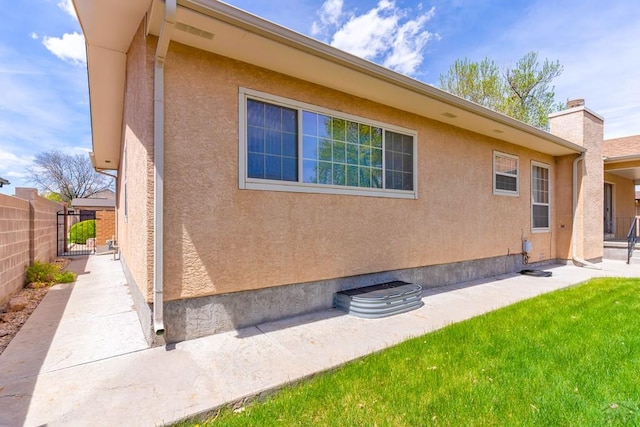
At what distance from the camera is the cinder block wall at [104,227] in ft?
51.4

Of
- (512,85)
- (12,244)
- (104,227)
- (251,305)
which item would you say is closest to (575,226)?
(251,305)

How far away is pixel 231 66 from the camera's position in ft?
14.6

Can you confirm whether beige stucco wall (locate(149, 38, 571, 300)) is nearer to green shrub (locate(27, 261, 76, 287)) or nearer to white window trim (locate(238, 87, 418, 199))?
white window trim (locate(238, 87, 418, 199))

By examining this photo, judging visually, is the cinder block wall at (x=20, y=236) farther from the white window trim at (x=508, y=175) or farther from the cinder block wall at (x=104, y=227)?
the white window trim at (x=508, y=175)

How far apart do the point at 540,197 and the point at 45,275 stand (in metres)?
14.2

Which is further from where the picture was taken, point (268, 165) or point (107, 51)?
point (107, 51)

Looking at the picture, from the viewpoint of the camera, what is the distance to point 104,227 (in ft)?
51.6

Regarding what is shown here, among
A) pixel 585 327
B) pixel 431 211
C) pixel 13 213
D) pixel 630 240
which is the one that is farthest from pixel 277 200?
pixel 630 240

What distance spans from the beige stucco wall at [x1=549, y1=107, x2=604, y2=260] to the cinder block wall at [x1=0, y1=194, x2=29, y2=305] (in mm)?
14836

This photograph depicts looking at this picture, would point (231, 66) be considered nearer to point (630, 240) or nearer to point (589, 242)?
point (589, 242)

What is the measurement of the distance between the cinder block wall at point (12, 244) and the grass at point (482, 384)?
17.4ft

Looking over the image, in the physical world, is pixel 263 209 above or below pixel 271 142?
below

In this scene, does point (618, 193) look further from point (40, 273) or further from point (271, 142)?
point (40, 273)

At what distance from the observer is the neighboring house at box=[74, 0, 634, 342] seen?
3.94 m
